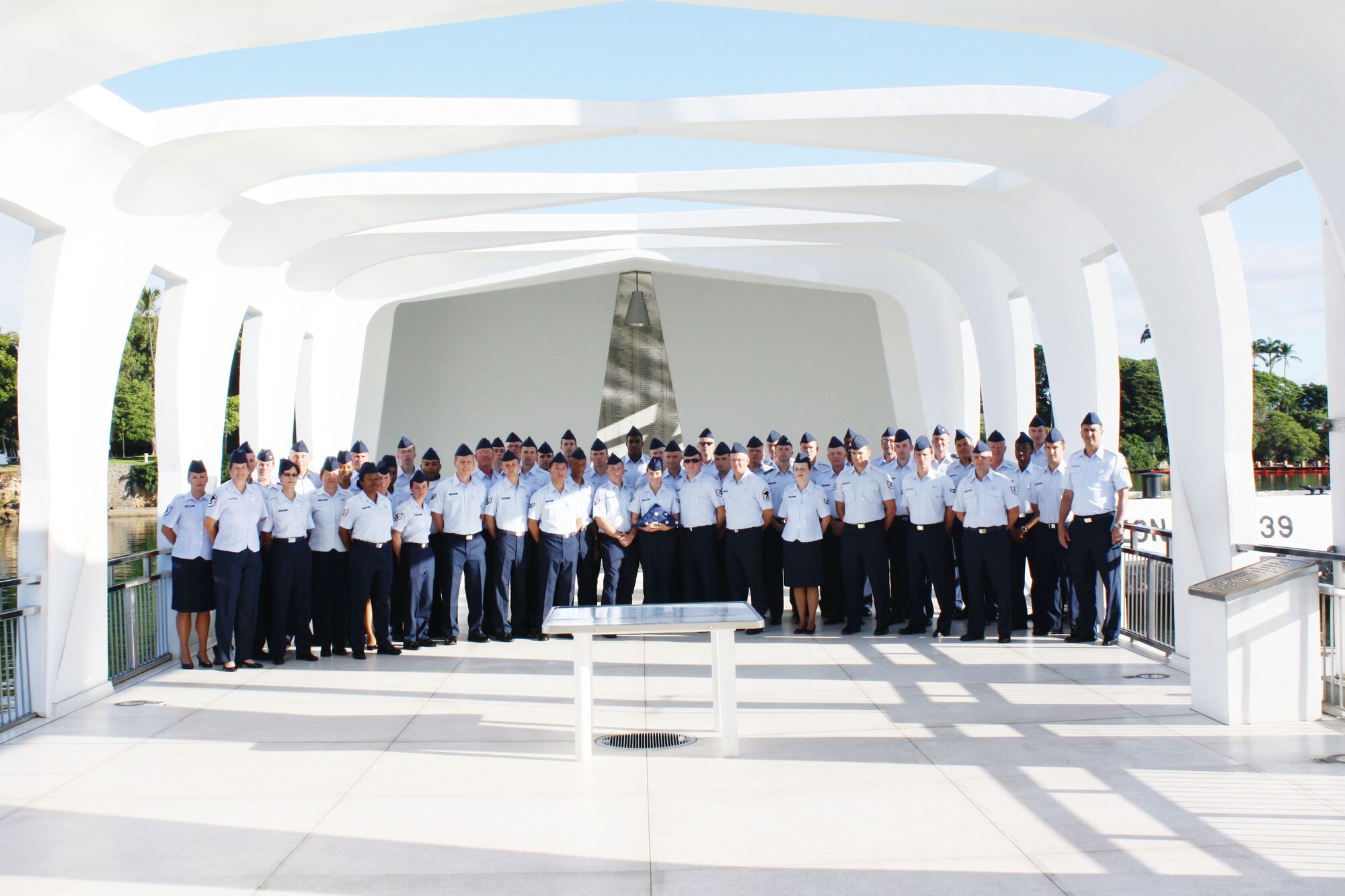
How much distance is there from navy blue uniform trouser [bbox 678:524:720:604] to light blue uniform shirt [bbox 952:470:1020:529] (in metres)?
2.22

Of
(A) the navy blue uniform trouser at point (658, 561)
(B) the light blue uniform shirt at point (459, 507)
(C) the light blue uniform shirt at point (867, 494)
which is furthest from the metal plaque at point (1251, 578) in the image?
(B) the light blue uniform shirt at point (459, 507)

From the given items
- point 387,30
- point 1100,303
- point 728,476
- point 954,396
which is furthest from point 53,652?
point 954,396

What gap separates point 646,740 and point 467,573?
3.66m

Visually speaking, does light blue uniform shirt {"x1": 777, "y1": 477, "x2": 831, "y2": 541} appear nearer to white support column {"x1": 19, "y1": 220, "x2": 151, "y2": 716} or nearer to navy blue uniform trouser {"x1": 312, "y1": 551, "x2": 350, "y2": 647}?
navy blue uniform trouser {"x1": 312, "y1": 551, "x2": 350, "y2": 647}

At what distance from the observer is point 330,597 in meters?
8.70

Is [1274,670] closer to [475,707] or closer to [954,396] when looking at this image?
[475,707]

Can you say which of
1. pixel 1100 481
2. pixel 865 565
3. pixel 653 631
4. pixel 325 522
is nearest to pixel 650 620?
pixel 653 631

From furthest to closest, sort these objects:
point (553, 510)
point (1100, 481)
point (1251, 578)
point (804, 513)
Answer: point (804, 513) → point (553, 510) → point (1100, 481) → point (1251, 578)

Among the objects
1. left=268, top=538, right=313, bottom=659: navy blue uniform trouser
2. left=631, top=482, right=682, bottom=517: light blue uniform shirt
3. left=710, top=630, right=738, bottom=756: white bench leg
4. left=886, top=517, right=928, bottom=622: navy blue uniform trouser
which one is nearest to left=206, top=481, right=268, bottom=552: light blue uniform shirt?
left=268, top=538, right=313, bottom=659: navy blue uniform trouser

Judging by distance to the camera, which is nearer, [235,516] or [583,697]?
[583,697]

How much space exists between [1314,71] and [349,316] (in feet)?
42.9

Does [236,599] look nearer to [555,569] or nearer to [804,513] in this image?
[555,569]

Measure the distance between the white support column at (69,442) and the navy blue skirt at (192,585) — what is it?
2.38 ft

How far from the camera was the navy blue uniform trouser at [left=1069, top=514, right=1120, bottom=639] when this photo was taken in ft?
28.0
